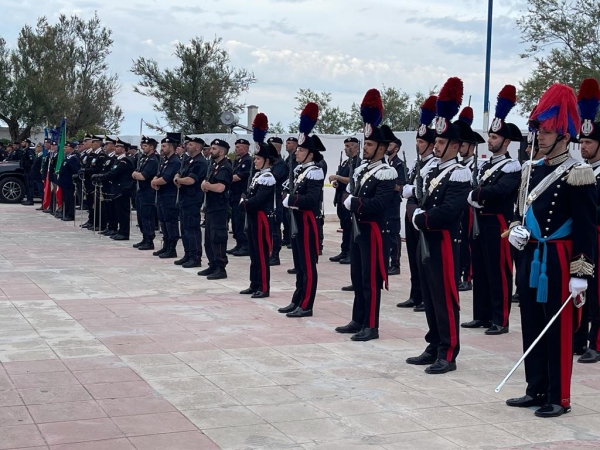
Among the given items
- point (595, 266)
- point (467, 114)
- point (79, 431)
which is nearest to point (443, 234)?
point (595, 266)

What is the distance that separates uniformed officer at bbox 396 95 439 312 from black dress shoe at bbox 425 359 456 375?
92 centimetres

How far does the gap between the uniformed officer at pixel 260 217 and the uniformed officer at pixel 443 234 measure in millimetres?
3575

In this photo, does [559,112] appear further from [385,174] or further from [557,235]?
[385,174]

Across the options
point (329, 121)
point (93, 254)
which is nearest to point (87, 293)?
point (93, 254)

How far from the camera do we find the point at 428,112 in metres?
9.91

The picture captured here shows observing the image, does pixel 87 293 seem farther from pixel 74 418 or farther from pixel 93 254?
pixel 74 418

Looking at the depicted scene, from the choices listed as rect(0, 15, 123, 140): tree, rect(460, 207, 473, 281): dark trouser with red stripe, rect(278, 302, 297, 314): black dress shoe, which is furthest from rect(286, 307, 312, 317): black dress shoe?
rect(0, 15, 123, 140): tree

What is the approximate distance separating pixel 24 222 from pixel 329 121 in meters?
20.4

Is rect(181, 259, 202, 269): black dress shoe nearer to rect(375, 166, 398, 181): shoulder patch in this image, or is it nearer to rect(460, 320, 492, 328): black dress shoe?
rect(460, 320, 492, 328): black dress shoe

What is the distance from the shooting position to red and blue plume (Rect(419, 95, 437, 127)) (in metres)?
9.74

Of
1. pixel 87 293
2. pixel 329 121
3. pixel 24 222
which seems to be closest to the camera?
pixel 87 293

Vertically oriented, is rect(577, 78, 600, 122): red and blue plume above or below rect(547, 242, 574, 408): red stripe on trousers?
above

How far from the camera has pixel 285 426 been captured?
253 inches

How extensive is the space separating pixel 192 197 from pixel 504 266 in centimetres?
598
